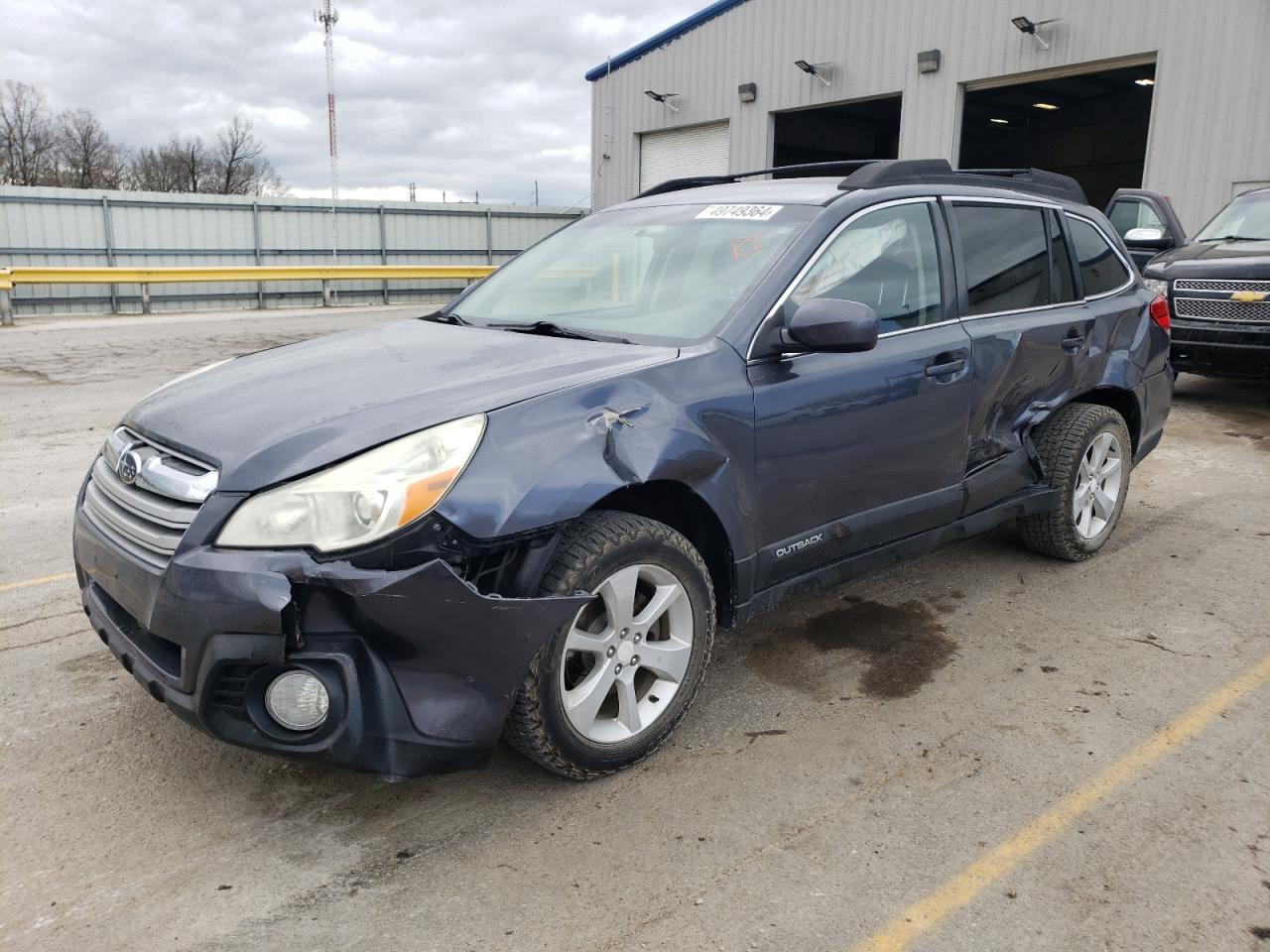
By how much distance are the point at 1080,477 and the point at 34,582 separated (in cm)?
467

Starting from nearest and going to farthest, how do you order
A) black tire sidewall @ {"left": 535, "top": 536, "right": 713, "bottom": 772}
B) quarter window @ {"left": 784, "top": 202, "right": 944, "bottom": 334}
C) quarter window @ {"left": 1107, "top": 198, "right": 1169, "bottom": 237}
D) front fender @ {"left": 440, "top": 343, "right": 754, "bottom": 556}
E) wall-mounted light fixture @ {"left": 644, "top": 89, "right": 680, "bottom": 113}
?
1. front fender @ {"left": 440, "top": 343, "right": 754, "bottom": 556}
2. black tire sidewall @ {"left": 535, "top": 536, "right": 713, "bottom": 772}
3. quarter window @ {"left": 784, "top": 202, "right": 944, "bottom": 334}
4. quarter window @ {"left": 1107, "top": 198, "right": 1169, "bottom": 237}
5. wall-mounted light fixture @ {"left": 644, "top": 89, "right": 680, "bottom": 113}

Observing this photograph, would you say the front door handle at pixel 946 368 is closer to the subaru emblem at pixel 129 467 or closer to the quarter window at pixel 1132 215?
the subaru emblem at pixel 129 467

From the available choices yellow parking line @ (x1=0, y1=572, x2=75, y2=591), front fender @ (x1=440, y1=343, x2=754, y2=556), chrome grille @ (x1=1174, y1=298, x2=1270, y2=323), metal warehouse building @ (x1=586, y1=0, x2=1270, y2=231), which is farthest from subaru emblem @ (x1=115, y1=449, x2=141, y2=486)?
metal warehouse building @ (x1=586, y1=0, x2=1270, y2=231)

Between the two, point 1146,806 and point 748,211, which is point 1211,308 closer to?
point 748,211

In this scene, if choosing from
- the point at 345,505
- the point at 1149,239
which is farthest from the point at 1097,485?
the point at 1149,239

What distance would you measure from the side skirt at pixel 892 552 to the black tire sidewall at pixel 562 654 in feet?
0.83

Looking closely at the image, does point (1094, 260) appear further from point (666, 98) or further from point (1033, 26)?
point (666, 98)

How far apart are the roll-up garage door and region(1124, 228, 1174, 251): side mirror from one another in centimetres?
1228

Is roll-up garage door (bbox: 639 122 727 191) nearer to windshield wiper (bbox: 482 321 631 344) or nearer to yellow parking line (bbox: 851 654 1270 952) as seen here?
windshield wiper (bbox: 482 321 631 344)

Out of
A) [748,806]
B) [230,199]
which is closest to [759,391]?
[748,806]

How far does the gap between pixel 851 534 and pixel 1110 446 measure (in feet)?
6.62

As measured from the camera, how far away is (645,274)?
12.5ft

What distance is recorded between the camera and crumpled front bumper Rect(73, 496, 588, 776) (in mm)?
2418

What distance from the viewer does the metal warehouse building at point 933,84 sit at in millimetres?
14078
